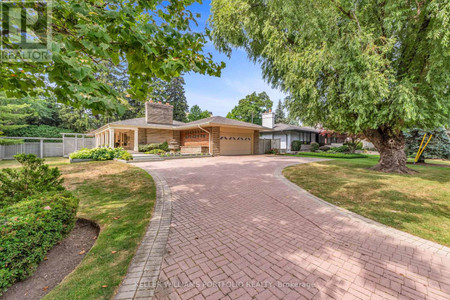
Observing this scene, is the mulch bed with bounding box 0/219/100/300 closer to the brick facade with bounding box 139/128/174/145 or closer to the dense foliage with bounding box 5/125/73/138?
the brick facade with bounding box 139/128/174/145

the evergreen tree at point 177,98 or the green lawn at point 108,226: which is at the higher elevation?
the evergreen tree at point 177,98

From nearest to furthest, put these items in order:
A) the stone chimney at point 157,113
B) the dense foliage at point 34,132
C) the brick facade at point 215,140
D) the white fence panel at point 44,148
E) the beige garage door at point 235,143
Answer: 1. the white fence panel at point 44,148
2. the brick facade at point 215,140
3. the beige garage door at point 235,143
4. the stone chimney at point 157,113
5. the dense foliage at point 34,132

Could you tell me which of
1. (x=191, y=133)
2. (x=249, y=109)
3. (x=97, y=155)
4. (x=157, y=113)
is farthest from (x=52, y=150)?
(x=249, y=109)

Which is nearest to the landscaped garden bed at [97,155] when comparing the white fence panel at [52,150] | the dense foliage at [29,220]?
the white fence panel at [52,150]

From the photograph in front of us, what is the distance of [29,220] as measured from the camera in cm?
230

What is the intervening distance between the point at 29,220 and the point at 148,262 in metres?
1.64

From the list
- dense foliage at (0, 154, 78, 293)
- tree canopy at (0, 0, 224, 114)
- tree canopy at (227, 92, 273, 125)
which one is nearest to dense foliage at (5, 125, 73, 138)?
dense foliage at (0, 154, 78, 293)

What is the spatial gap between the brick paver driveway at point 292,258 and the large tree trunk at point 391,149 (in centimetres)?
732

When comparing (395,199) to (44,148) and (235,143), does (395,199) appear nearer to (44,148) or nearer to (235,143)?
→ (235,143)

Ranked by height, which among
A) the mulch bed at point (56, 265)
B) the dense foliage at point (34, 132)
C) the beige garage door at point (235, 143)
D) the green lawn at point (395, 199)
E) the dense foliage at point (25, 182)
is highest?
the dense foliage at point (34, 132)

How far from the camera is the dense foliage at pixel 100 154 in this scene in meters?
11.5

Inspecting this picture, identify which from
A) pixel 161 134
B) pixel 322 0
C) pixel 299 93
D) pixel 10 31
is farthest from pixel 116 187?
pixel 161 134

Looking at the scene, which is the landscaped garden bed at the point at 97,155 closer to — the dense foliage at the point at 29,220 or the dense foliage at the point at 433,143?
the dense foliage at the point at 29,220

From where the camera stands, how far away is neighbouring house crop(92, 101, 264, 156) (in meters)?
16.2
